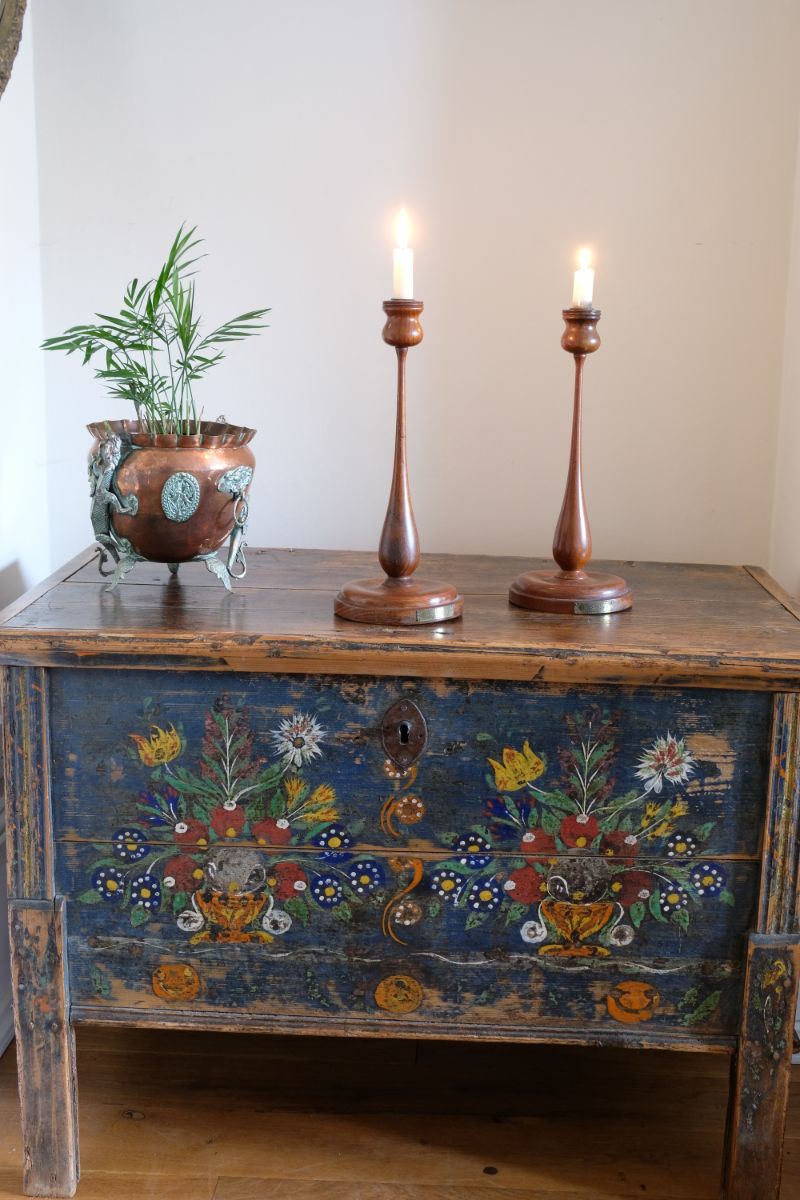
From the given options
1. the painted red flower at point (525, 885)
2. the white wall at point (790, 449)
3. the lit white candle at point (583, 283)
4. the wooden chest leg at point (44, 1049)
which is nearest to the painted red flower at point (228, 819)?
the wooden chest leg at point (44, 1049)

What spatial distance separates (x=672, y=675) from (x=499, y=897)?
355 mm

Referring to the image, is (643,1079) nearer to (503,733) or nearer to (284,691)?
(503,733)

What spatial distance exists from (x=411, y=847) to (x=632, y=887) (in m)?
0.28

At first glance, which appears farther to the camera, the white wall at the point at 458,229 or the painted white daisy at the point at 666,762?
the white wall at the point at 458,229

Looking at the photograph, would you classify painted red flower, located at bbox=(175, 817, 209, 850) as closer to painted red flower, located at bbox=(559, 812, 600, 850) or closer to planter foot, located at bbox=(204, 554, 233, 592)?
planter foot, located at bbox=(204, 554, 233, 592)

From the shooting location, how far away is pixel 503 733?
1438 millimetres

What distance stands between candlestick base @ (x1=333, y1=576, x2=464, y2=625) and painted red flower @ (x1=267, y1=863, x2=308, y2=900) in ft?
1.06

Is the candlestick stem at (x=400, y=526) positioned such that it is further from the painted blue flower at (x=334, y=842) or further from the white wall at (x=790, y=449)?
the white wall at (x=790, y=449)

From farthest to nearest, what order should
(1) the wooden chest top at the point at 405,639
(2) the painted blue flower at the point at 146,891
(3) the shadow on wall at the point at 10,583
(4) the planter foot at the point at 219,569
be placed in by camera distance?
1. (3) the shadow on wall at the point at 10,583
2. (4) the planter foot at the point at 219,569
3. (2) the painted blue flower at the point at 146,891
4. (1) the wooden chest top at the point at 405,639

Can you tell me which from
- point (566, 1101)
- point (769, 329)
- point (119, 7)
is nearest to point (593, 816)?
point (566, 1101)

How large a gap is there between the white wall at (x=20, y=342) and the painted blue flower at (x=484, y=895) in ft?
2.77

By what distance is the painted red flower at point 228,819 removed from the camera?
4.81 feet

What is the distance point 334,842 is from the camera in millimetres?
1469

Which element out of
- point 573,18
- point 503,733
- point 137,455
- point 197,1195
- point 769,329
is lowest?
point 197,1195
